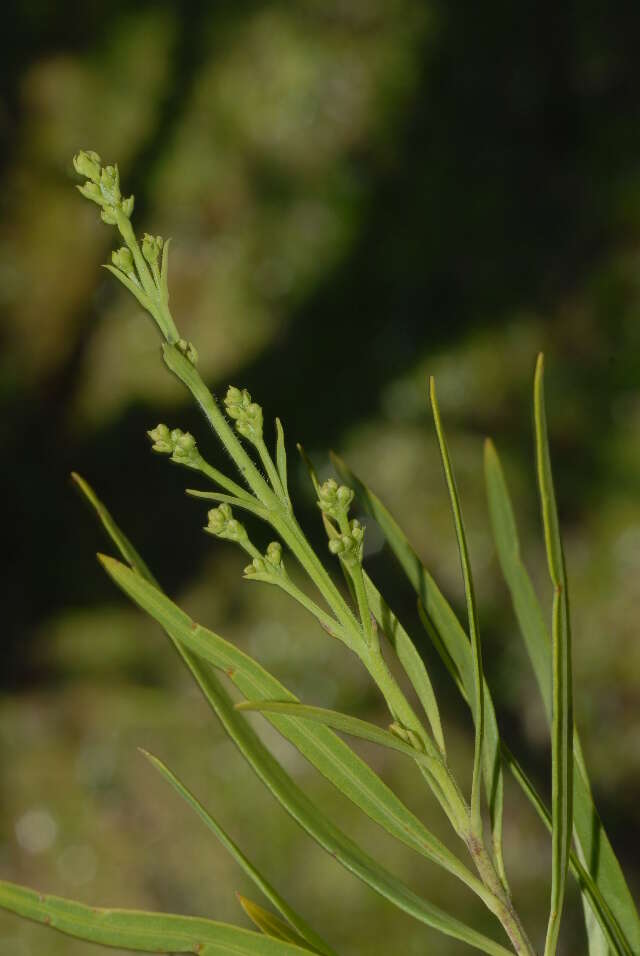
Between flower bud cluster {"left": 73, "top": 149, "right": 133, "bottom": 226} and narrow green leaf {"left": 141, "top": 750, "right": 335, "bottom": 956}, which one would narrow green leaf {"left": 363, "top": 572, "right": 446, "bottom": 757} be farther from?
flower bud cluster {"left": 73, "top": 149, "right": 133, "bottom": 226}

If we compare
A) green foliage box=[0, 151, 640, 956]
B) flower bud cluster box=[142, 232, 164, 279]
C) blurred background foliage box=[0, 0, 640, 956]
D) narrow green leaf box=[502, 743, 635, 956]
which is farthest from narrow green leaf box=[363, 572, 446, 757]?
blurred background foliage box=[0, 0, 640, 956]

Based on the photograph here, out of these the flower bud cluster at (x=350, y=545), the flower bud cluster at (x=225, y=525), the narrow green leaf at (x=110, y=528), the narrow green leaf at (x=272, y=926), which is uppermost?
the narrow green leaf at (x=110, y=528)

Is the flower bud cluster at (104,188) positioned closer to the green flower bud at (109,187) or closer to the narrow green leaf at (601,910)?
the green flower bud at (109,187)

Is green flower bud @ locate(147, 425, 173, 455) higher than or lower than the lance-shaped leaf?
higher

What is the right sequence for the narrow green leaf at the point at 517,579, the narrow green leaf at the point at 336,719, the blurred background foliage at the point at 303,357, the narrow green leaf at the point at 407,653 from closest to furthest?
the narrow green leaf at the point at 336,719 < the narrow green leaf at the point at 407,653 < the narrow green leaf at the point at 517,579 < the blurred background foliage at the point at 303,357

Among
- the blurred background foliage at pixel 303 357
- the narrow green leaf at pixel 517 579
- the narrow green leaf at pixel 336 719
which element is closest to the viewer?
the narrow green leaf at pixel 336 719

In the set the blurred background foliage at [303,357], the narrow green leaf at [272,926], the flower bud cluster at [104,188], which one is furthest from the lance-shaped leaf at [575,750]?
the blurred background foliage at [303,357]

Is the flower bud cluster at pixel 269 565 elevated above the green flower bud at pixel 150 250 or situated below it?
below

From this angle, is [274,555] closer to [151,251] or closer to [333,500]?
[333,500]
